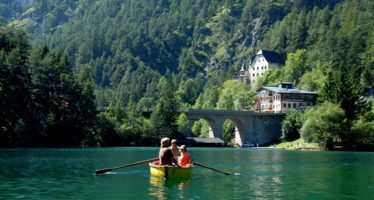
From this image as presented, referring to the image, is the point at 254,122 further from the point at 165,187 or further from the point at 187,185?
the point at 165,187

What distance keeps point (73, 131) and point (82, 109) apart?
23.2ft

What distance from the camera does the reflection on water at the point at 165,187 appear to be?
99.3 feet

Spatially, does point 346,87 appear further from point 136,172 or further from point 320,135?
point 136,172

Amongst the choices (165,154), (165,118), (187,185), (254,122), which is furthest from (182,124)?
(187,185)

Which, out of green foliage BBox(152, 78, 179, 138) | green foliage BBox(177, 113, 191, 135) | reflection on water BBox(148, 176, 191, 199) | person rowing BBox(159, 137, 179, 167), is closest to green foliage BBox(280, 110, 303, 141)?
green foliage BBox(177, 113, 191, 135)

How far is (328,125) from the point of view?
9894 centimetres

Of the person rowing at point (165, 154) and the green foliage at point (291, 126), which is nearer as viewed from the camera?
the person rowing at point (165, 154)

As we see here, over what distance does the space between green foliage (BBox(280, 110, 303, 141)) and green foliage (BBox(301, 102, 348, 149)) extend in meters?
30.7

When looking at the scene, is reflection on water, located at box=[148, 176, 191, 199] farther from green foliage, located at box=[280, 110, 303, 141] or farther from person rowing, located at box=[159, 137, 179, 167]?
green foliage, located at box=[280, 110, 303, 141]

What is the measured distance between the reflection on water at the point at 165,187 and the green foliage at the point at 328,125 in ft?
211

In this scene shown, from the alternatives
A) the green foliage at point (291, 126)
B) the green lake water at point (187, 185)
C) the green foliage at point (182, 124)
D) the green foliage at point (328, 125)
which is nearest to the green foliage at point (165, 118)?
the green foliage at point (182, 124)

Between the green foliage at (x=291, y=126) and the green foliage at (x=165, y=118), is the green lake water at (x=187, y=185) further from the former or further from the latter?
the green foliage at (x=291, y=126)

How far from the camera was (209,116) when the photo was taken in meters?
145

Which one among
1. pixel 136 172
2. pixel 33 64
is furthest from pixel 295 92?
pixel 136 172
